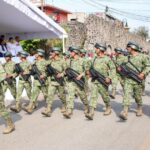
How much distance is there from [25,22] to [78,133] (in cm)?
994

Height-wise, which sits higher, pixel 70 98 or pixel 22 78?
pixel 22 78

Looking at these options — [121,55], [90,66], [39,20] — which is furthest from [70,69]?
[39,20]

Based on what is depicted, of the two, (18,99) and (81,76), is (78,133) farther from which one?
(18,99)

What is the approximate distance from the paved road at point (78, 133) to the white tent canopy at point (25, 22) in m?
5.77

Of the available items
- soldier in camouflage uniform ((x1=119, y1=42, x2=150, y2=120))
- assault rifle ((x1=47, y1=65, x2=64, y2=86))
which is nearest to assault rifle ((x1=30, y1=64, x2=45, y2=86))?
assault rifle ((x1=47, y1=65, x2=64, y2=86))

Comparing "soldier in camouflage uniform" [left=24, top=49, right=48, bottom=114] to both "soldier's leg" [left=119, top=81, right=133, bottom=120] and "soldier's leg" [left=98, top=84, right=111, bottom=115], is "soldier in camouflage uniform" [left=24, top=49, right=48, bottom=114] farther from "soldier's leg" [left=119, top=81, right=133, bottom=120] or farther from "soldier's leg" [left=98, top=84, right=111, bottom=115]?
"soldier's leg" [left=119, top=81, right=133, bottom=120]

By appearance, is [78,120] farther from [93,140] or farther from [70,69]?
[93,140]

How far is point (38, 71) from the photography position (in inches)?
394

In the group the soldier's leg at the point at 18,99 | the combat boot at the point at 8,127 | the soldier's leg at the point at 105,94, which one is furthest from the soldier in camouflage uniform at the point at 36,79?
the combat boot at the point at 8,127

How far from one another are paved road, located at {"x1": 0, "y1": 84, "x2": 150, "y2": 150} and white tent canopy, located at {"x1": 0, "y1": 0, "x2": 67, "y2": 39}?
5.77m

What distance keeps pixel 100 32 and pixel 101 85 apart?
2078 centimetres

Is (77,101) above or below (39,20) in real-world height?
below

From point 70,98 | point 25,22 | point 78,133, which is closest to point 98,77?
point 70,98

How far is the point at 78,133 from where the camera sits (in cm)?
750
